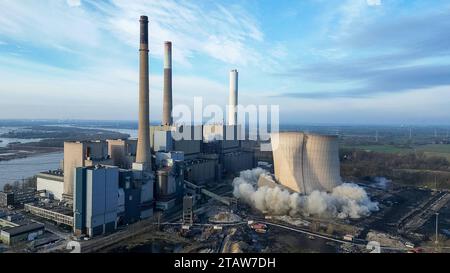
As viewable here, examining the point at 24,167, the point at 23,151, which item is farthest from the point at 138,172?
the point at 23,151

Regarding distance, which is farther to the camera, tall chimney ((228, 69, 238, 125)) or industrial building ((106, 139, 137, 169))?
tall chimney ((228, 69, 238, 125))

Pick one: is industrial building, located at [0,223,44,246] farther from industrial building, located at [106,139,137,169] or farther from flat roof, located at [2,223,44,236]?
industrial building, located at [106,139,137,169]

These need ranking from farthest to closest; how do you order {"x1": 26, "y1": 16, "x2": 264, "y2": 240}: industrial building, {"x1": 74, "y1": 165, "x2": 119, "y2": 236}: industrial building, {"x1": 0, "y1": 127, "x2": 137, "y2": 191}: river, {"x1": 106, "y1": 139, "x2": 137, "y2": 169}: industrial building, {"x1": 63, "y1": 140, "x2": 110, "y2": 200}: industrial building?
{"x1": 0, "y1": 127, "x2": 137, "y2": 191}: river → {"x1": 106, "y1": 139, "x2": 137, "y2": 169}: industrial building → {"x1": 63, "y1": 140, "x2": 110, "y2": 200}: industrial building → {"x1": 26, "y1": 16, "x2": 264, "y2": 240}: industrial building → {"x1": 74, "y1": 165, "x2": 119, "y2": 236}: industrial building

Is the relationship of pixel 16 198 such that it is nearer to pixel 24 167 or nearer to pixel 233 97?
pixel 24 167

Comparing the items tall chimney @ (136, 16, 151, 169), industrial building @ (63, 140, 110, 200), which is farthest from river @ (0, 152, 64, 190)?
tall chimney @ (136, 16, 151, 169)

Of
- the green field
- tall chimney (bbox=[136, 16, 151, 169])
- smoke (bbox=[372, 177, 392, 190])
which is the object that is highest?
tall chimney (bbox=[136, 16, 151, 169])

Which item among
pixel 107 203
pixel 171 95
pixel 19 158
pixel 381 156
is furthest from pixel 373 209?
pixel 19 158
